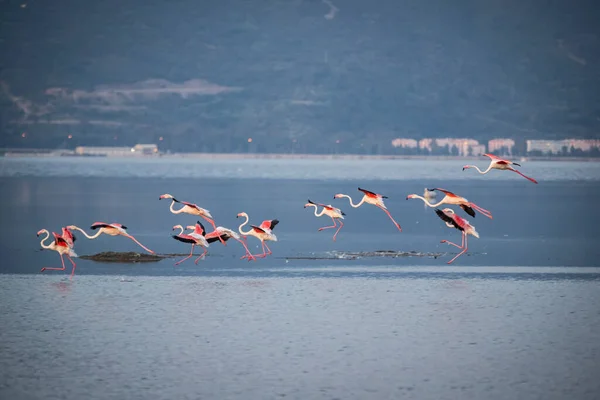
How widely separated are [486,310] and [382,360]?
13.7 feet

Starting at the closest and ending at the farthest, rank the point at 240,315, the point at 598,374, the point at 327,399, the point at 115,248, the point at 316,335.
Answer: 1. the point at 327,399
2. the point at 598,374
3. the point at 316,335
4. the point at 240,315
5. the point at 115,248

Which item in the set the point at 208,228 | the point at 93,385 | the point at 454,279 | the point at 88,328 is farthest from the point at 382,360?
the point at 208,228

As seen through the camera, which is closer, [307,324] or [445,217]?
[307,324]

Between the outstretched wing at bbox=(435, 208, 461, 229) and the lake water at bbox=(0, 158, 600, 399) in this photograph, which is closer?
the lake water at bbox=(0, 158, 600, 399)

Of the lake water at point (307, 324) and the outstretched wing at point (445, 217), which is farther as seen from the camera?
the outstretched wing at point (445, 217)

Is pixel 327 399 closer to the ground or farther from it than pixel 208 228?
closer to the ground

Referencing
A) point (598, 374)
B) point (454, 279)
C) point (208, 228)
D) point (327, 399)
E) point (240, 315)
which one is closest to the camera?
point (327, 399)

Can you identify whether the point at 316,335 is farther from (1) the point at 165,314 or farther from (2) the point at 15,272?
(2) the point at 15,272

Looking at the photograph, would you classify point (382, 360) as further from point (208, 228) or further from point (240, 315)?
point (208, 228)

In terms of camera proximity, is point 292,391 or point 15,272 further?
point 15,272

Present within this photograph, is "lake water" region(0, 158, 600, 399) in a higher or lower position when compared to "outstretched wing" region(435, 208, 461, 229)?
lower

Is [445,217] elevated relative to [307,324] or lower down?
elevated

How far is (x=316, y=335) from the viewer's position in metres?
15.5

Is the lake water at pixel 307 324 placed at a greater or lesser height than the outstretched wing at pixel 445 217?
lesser
